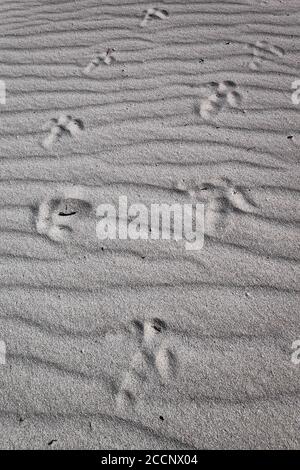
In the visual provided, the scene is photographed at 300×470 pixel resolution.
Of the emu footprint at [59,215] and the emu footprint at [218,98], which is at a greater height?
the emu footprint at [218,98]

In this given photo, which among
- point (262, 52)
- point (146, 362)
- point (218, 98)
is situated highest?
point (262, 52)

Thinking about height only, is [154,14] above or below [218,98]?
above

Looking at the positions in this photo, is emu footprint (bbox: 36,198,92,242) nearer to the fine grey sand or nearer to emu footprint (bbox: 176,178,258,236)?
the fine grey sand

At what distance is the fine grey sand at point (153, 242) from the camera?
74.7 inches

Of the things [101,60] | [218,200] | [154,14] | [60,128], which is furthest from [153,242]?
[154,14]

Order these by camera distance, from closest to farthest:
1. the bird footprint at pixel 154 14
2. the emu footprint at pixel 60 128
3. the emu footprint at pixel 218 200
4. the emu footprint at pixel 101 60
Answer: the emu footprint at pixel 218 200, the emu footprint at pixel 60 128, the emu footprint at pixel 101 60, the bird footprint at pixel 154 14

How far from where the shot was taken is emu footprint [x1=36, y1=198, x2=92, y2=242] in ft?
8.03

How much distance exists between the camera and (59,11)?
12.9ft

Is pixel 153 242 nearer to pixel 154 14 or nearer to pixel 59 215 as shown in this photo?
pixel 59 215

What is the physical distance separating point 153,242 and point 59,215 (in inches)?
18.3

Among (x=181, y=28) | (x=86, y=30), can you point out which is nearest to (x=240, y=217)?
(x=181, y=28)

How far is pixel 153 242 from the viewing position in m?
2.39

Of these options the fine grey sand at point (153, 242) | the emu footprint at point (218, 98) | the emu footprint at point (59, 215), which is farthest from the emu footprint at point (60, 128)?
the emu footprint at point (218, 98)

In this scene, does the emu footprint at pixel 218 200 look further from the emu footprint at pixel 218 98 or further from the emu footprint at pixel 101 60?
the emu footprint at pixel 101 60
